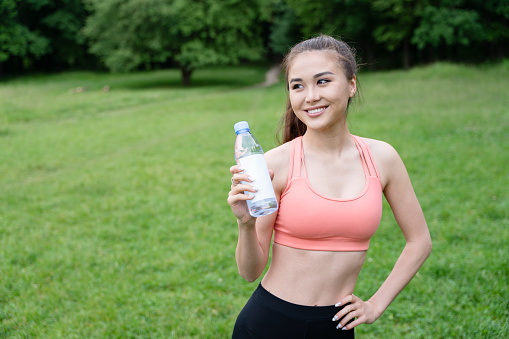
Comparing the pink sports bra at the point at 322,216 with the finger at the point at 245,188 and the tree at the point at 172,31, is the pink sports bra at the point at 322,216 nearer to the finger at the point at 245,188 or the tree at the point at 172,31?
the finger at the point at 245,188

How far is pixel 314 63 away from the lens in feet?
6.31

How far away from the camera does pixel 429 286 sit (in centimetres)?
451

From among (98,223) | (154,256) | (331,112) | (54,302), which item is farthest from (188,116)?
(331,112)

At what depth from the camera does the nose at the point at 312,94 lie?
188 centimetres

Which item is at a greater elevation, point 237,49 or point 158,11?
point 158,11

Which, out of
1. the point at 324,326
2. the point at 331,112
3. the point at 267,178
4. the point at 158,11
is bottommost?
the point at 324,326

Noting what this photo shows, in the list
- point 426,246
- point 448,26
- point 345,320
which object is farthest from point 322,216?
point 448,26

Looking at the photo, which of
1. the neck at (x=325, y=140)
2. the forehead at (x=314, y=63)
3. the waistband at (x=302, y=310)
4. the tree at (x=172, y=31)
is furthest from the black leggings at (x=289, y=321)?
the tree at (x=172, y=31)

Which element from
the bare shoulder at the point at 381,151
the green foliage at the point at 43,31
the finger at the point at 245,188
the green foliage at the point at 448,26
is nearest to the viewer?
the finger at the point at 245,188

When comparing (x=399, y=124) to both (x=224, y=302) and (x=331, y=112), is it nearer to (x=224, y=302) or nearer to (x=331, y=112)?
(x=224, y=302)

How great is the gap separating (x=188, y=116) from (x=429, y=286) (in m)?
13.6

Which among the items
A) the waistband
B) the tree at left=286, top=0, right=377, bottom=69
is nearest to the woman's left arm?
the waistband

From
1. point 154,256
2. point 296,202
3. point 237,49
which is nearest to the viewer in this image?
point 296,202

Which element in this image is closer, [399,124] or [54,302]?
[54,302]
